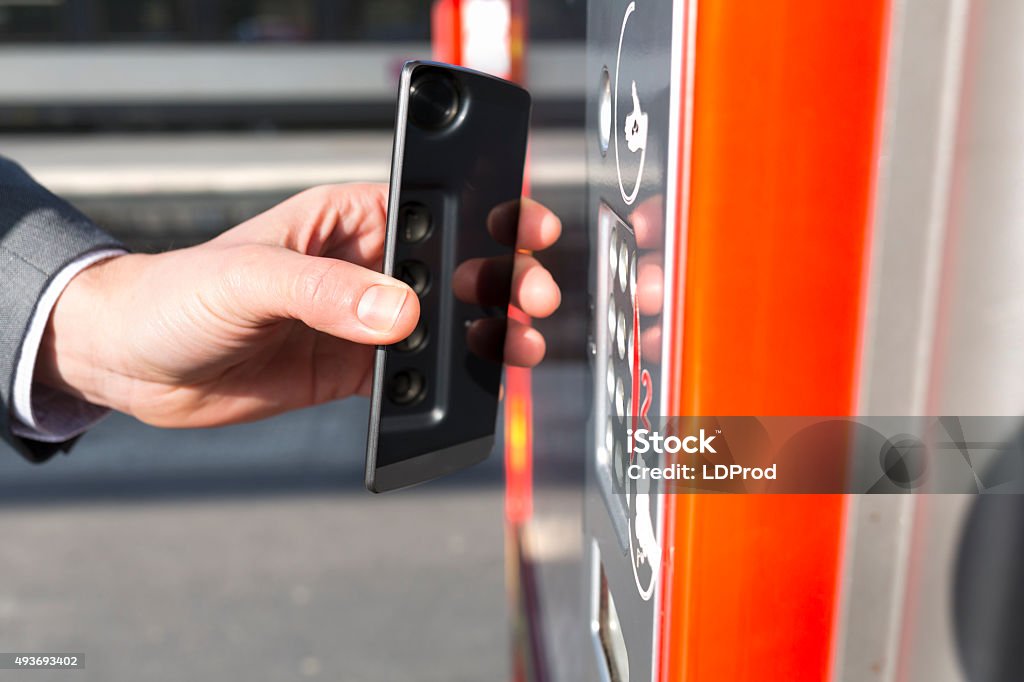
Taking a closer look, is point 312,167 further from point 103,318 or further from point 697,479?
point 697,479

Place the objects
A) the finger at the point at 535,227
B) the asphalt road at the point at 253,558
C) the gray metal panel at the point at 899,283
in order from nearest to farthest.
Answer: the gray metal panel at the point at 899,283 < the finger at the point at 535,227 < the asphalt road at the point at 253,558

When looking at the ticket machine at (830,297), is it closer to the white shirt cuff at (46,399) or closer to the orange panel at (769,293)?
the orange panel at (769,293)

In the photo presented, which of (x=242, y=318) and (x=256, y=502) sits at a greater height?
(x=242, y=318)

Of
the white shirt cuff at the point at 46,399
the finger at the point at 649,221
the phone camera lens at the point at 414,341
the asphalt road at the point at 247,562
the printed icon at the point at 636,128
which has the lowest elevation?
the asphalt road at the point at 247,562

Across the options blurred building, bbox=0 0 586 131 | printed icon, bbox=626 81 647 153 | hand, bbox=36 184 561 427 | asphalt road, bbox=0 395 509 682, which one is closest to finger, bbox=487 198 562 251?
hand, bbox=36 184 561 427

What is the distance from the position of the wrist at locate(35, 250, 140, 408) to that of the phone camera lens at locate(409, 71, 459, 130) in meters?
0.43

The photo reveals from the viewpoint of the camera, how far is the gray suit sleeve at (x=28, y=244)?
88cm

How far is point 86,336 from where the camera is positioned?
95cm

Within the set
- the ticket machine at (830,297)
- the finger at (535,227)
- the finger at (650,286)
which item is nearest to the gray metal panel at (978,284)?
the ticket machine at (830,297)

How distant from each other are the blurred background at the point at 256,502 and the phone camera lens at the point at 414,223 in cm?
16

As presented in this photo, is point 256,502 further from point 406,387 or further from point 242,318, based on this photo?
point 406,387

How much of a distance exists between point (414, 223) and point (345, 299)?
85 millimetres

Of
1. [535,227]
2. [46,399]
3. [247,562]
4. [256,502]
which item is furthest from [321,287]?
[256,502]

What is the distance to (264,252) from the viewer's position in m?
0.75
